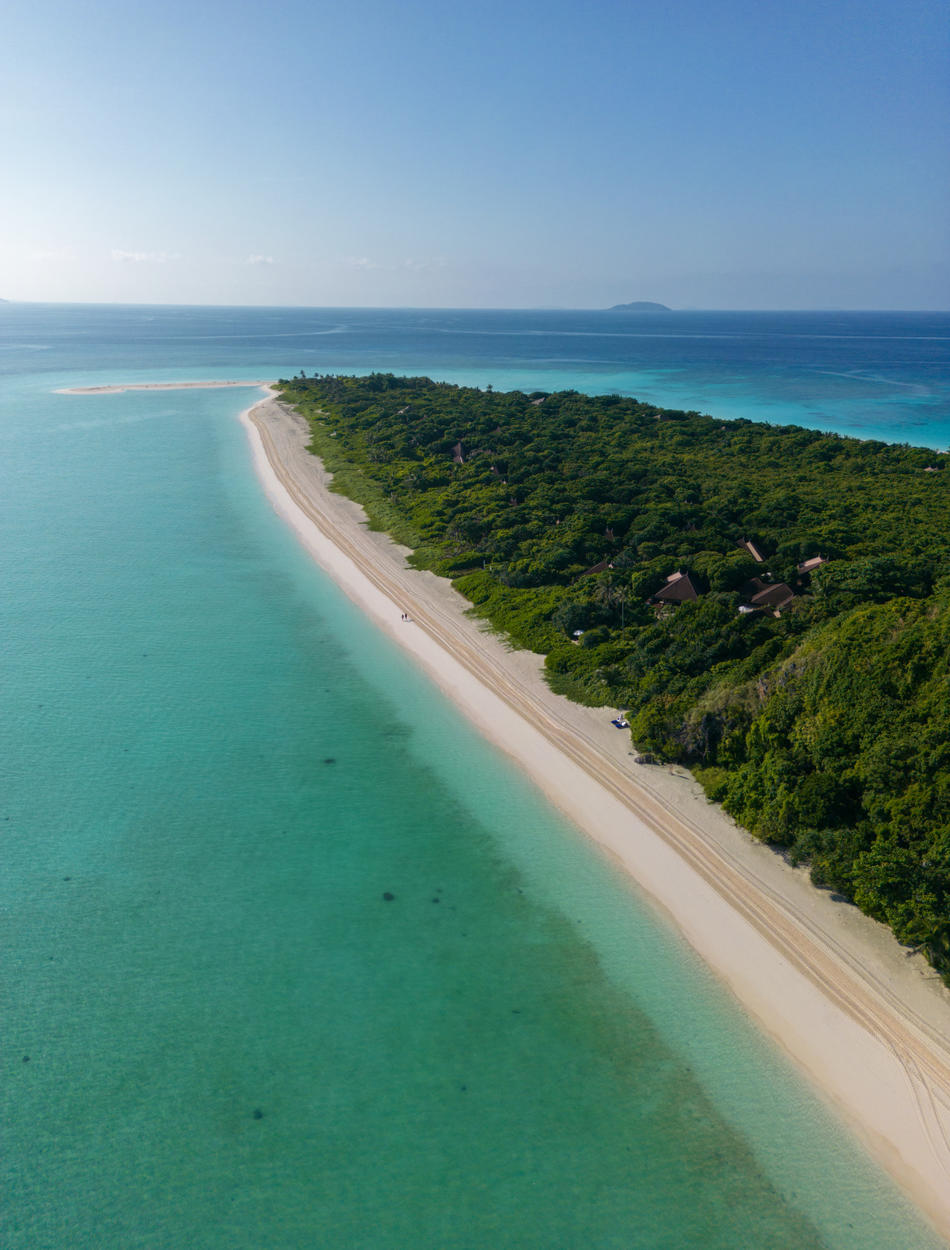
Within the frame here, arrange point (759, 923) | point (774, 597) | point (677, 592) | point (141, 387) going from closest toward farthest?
1. point (759, 923)
2. point (774, 597)
3. point (677, 592)
4. point (141, 387)

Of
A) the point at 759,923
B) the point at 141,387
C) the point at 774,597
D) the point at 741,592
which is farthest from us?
the point at 141,387

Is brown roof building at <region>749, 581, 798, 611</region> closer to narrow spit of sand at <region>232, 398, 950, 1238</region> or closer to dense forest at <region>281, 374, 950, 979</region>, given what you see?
dense forest at <region>281, 374, 950, 979</region>

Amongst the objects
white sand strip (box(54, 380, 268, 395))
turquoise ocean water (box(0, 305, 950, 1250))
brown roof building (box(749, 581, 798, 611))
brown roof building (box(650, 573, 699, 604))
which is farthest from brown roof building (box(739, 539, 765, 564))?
white sand strip (box(54, 380, 268, 395))

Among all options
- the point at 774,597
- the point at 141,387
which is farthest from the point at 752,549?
the point at 141,387

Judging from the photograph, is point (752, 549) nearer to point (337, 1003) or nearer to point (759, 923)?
point (759, 923)

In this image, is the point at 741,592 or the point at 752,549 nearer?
the point at 741,592
